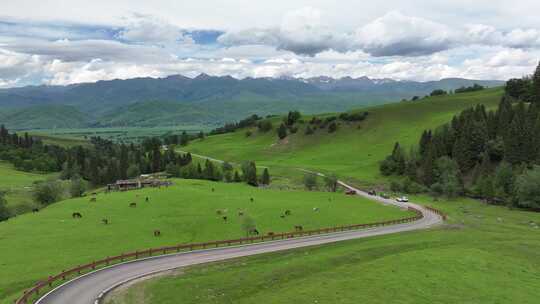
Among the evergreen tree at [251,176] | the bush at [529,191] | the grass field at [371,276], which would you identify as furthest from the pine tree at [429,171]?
the grass field at [371,276]

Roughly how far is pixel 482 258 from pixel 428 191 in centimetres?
8341

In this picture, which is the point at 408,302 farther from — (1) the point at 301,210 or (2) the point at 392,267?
(1) the point at 301,210

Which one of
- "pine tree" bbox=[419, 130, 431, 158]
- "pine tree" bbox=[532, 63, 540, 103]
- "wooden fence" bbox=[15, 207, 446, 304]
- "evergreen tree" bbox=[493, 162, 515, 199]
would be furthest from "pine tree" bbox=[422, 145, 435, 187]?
"pine tree" bbox=[532, 63, 540, 103]

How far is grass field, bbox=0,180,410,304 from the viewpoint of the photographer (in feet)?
167

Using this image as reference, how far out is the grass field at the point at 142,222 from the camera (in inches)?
2003

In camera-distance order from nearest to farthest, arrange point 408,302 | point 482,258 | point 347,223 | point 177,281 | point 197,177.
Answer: point 408,302 → point 177,281 → point 482,258 → point 347,223 → point 197,177

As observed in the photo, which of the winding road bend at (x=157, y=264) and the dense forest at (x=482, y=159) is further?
the dense forest at (x=482, y=159)

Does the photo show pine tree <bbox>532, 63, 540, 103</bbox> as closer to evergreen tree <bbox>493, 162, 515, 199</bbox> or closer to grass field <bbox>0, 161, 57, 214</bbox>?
evergreen tree <bbox>493, 162, 515, 199</bbox>

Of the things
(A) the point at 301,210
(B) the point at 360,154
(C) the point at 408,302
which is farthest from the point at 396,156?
(C) the point at 408,302

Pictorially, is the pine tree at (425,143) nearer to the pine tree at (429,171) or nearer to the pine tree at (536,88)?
the pine tree at (429,171)

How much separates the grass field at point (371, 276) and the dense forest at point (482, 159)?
5202 cm

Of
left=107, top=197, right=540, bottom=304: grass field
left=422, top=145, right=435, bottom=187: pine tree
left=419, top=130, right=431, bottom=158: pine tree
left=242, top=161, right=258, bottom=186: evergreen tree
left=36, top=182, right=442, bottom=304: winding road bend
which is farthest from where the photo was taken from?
left=419, top=130, right=431, bottom=158: pine tree

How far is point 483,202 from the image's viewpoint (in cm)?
10938

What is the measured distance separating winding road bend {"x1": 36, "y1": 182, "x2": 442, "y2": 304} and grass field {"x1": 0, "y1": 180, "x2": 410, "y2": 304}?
205 inches
